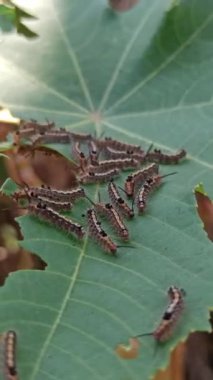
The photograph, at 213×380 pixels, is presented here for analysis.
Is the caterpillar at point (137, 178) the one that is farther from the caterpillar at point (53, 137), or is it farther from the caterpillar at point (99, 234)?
the caterpillar at point (53, 137)

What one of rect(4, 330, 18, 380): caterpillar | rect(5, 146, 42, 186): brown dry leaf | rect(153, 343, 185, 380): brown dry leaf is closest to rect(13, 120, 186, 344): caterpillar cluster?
rect(5, 146, 42, 186): brown dry leaf

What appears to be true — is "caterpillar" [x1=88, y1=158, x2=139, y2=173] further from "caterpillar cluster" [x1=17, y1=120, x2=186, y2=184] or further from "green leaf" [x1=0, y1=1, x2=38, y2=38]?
"green leaf" [x1=0, y1=1, x2=38, y2=38]

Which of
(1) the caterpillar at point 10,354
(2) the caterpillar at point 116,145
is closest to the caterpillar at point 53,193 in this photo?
(2) the caterpillar at point 116,145

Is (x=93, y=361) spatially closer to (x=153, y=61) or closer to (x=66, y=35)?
(x=153, y=61)

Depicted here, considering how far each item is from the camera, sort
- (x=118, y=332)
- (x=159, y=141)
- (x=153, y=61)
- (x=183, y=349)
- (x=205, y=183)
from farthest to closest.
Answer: (x=183, y=349) < (x=153, y=61) < (x=159, y=141) < (x=205, y=183) < (x=118, y=332)

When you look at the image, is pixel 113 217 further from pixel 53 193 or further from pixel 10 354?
pixel 10 354

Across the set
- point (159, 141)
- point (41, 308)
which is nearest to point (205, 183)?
point (159, 141)

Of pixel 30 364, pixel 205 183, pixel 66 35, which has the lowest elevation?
pixel 30 364
